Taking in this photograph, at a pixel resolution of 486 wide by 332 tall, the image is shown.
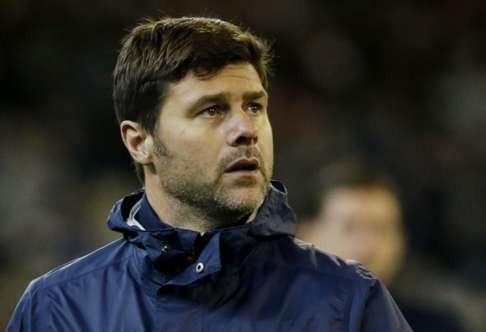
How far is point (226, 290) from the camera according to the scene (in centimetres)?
274

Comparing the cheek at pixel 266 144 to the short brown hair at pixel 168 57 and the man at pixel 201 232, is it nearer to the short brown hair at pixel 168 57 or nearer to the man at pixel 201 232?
the man at pixel 201 232

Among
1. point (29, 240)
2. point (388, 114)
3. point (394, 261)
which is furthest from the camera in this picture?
point (388, 114)

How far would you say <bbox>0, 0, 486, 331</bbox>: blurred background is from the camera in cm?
641

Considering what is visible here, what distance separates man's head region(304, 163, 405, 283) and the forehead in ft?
4.69

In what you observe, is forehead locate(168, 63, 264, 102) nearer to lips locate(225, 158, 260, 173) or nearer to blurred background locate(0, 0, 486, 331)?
lips locate(225, 158, 260, 173)

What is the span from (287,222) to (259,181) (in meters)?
0.12

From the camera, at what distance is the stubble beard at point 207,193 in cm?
282

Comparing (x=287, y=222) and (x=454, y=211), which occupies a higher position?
(x=287, y=222)

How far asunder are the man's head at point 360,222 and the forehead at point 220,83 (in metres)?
1.43

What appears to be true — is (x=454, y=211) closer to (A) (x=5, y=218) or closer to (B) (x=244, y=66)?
(A) (x=5, y=218)

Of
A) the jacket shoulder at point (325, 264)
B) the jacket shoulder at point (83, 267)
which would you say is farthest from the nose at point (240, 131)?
the jacket shoulder at point (83, 267)

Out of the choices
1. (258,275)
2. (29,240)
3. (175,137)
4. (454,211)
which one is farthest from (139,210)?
(454,211)

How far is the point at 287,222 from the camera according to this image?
284 cm

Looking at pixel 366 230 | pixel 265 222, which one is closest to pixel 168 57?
pixel 265 222
